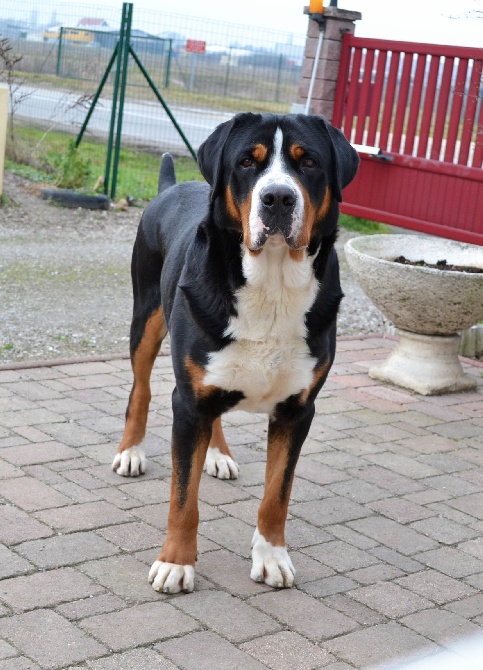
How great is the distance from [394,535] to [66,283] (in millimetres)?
4699

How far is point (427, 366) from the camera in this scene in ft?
20.5

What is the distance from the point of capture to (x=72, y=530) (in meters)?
3.82

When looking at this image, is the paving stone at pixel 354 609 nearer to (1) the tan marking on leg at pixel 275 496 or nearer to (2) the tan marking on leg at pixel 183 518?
(1) the tan marking on leg at pixel 275 496

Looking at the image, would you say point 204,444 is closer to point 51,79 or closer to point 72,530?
point 72,530

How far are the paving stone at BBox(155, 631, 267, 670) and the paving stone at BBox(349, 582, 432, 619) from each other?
64 centimetres

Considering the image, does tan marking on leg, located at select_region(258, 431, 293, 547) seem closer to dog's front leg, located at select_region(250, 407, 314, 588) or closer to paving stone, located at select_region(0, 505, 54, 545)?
dog's front leg, located at select_region(250, 407, 314, 588)

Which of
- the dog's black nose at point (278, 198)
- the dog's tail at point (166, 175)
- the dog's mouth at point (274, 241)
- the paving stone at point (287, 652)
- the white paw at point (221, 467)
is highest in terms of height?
the dog's black nose at point (278, 198)

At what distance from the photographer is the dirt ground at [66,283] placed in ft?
21.6

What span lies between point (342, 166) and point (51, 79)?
1209 centimetres

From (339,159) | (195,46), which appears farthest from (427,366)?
(195,46)

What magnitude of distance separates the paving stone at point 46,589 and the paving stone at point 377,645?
0.89 meters

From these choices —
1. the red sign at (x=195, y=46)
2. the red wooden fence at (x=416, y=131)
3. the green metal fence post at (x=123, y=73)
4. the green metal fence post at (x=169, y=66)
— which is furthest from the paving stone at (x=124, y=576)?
the red sign at (x=195, y=46)

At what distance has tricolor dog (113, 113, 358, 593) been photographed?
322 centimetres

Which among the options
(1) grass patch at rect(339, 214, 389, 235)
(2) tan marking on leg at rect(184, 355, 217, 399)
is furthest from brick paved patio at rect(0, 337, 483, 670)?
(1) grass patch at rect(339, 214, 389, 235)
